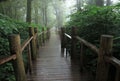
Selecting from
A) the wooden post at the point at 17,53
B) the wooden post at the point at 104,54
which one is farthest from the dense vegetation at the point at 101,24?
the wooden post at the point at 17,53

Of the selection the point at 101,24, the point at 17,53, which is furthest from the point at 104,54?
the point at 101,24

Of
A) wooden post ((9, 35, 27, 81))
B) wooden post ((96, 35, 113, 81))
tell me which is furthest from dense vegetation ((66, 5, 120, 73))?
wooden post ((9, 35, 27, 81))

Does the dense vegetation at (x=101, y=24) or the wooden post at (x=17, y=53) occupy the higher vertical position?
the dense vegetation at (x=101, y=24)

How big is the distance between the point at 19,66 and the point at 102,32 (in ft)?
9.17

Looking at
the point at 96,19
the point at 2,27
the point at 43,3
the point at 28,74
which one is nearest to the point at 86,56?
the point at 96,19

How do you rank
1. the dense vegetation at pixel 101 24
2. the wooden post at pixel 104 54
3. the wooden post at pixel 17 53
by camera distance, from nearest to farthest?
the wooden post at pixel 104 54 < the wooden post at pixel 17 53 < the dense vegetation at pixel 101 24

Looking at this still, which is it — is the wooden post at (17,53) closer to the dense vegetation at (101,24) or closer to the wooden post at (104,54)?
the wooden post at (104,54)

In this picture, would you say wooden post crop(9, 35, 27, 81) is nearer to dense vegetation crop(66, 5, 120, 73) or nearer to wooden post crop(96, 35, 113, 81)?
wooden post crop(96, 35, 113, 81)

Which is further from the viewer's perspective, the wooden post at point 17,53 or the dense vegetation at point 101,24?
the dense vegetation at point 101,24

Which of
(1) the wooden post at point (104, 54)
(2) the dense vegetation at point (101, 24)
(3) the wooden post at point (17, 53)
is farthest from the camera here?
(2) the dense vegetation at point (101, 24)

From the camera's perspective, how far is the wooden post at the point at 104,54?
2.50m

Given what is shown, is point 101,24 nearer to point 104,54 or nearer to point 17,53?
point 104,54

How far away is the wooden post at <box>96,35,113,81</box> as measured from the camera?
250cm

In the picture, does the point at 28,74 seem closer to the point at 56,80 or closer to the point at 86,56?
the point at 56,80
